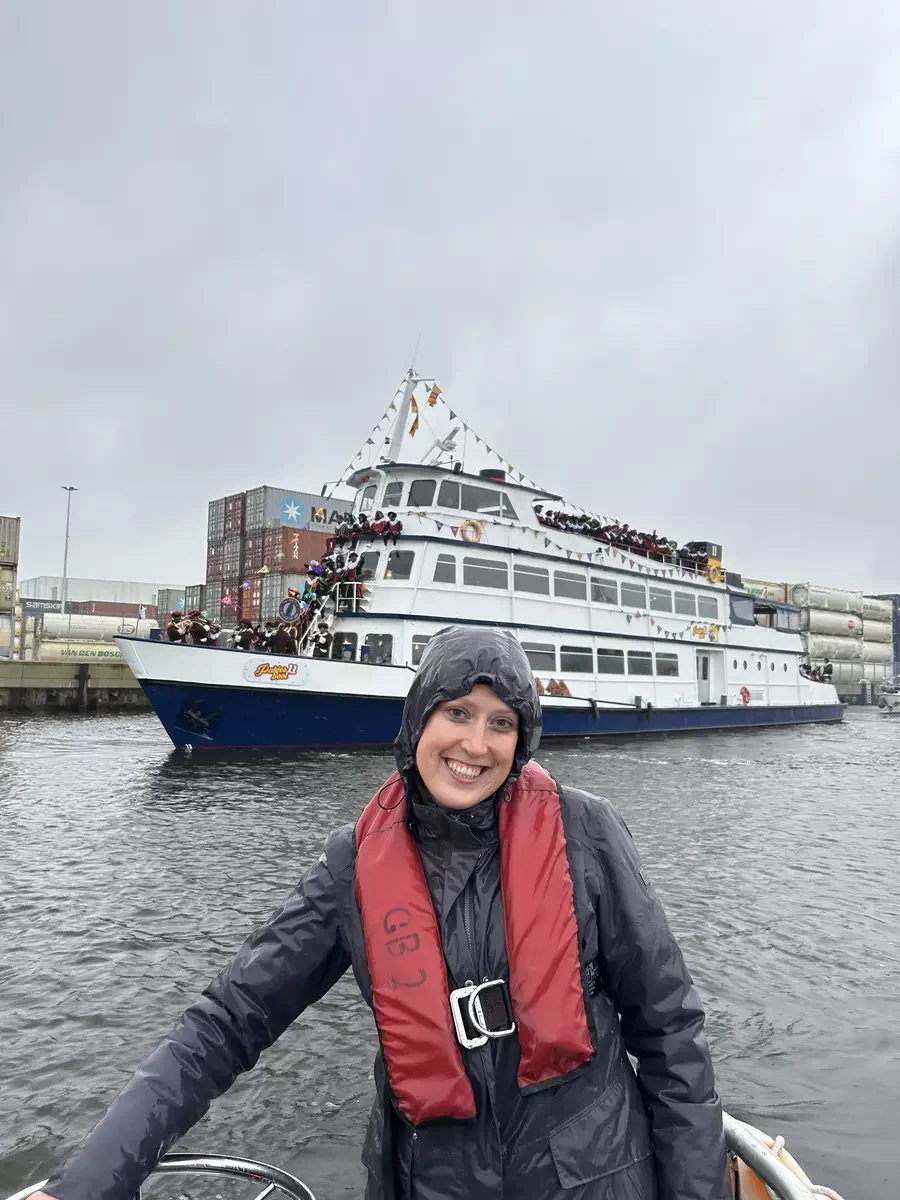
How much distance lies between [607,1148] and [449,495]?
1747cm

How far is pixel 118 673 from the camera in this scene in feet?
108

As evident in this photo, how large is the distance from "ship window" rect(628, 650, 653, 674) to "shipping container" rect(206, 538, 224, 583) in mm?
29831

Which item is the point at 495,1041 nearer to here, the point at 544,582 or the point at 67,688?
the point at 544,582

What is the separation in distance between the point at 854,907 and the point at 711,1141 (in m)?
6.29

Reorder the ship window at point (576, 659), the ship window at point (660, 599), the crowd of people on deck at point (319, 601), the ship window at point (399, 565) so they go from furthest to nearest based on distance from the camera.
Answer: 1. the ship window at point (660, 599)
2. the ship window at point (576, 659)
3. the ship window at point (399, 565)
4. the crowd of people on deck at point (319, 601)

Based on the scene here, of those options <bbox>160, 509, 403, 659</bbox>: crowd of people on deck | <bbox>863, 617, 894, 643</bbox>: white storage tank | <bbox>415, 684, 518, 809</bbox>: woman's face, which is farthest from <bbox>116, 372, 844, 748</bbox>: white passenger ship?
<bbox>863, 617, 894, 643</bbox>: white storage tank

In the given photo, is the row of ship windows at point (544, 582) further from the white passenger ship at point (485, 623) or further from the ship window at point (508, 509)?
the ship window at point (508, 509)

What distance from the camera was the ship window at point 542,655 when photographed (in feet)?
63.8

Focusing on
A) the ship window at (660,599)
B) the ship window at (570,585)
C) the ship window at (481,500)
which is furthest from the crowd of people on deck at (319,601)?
the ship window at (660,599)

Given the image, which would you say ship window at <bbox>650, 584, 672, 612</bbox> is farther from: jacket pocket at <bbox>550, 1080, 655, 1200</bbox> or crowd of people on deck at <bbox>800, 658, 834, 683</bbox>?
jacket pocket at <bbox>550, 1080, 655, 1200</bbox>

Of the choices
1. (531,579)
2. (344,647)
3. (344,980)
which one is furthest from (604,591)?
(344,980)

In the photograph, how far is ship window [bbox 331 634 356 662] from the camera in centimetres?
1752

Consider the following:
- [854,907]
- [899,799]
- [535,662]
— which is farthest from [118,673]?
[854,907]

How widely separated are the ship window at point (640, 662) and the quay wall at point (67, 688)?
2071 centimetres
